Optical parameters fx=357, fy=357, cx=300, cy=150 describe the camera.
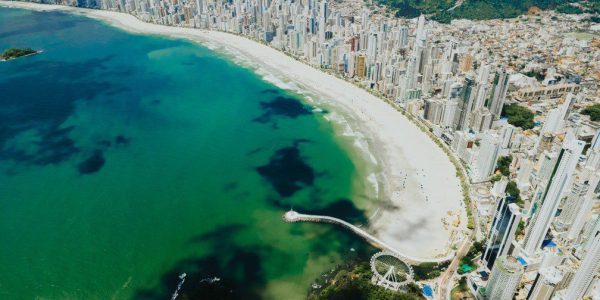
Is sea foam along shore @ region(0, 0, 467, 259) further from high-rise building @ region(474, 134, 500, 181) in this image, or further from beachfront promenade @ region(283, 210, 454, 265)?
high-rise building @ region(474, 134, 500, 181)

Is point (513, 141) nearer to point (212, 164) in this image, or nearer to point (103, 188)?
point (212, 164)

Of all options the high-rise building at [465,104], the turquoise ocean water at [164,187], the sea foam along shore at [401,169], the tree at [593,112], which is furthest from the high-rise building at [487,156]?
the tree at [593,112]

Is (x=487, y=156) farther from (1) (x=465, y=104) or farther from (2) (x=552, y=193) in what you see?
(2) (x=552, y=193)

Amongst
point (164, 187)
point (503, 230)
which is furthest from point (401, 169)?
point (164, 187)

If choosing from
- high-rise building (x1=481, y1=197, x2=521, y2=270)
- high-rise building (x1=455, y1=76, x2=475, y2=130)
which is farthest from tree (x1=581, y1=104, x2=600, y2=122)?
high-rise building (x1=481, y1=197, x2=521, y2=270)

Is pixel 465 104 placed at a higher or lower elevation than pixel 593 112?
higher

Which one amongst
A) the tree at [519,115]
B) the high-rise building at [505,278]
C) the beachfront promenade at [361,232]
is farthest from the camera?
the tree at [519,115]

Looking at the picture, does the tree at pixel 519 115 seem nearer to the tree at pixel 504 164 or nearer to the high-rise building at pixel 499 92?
the high-rise building at pixel 499 92
